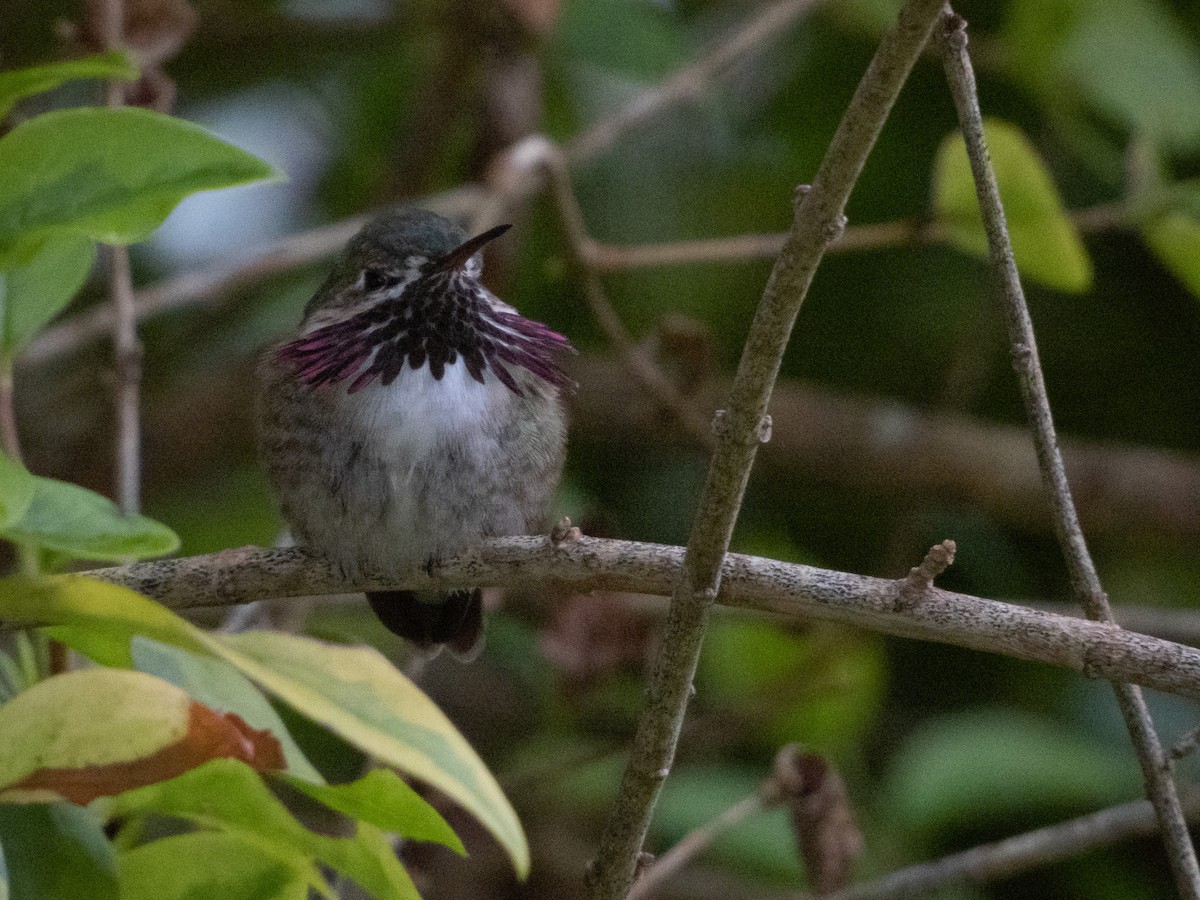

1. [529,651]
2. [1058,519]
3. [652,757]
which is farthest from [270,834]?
[529,651]

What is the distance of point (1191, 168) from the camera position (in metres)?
4.20

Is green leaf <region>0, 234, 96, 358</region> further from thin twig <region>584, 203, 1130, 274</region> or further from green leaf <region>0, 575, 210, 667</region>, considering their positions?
thin twig <region>584, 203, 1130, 274</region>

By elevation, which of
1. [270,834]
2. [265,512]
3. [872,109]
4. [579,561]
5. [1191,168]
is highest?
[1191,168]

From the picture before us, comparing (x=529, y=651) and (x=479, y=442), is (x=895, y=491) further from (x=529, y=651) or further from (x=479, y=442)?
(x=479, y=442)

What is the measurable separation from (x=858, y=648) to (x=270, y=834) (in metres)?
2.25

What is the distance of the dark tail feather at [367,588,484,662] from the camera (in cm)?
287

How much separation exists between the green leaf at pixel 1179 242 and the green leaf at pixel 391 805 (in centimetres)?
210

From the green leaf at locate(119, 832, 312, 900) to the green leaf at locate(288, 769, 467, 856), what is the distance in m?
0.20

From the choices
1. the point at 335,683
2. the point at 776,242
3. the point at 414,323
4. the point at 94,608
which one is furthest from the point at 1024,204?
the point at 94,608

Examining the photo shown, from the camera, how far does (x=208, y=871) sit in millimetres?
1607

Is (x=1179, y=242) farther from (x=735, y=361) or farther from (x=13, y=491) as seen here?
(x=13, y=491)

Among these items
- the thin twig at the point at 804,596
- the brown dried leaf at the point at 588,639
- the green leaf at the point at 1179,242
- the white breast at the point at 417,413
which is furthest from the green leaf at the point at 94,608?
the green leaf at the point at 1179,242

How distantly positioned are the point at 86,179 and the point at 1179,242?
218cm

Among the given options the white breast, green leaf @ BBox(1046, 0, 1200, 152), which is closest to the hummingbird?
the white breast
